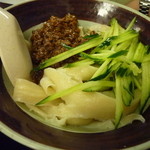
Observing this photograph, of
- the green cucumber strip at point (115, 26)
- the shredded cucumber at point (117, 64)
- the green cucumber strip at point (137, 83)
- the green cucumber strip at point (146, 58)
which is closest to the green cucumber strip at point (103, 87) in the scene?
the shredded cucumber at point (117, 64)

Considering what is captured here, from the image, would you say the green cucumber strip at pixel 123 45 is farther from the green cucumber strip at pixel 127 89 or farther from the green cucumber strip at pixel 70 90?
the green cucumber strip at pixel 70 90

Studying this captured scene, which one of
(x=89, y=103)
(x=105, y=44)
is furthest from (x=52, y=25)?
(x=89, y=103)

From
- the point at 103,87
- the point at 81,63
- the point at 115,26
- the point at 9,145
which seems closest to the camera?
the point at 9,145

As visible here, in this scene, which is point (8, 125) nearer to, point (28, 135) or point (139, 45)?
point (28, 135)

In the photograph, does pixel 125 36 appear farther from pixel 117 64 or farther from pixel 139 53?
pixel 117 64

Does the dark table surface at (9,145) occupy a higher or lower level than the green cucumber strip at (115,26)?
lower

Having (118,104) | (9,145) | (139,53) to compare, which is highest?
(139,53)

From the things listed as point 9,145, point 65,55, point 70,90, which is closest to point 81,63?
point 65,55
